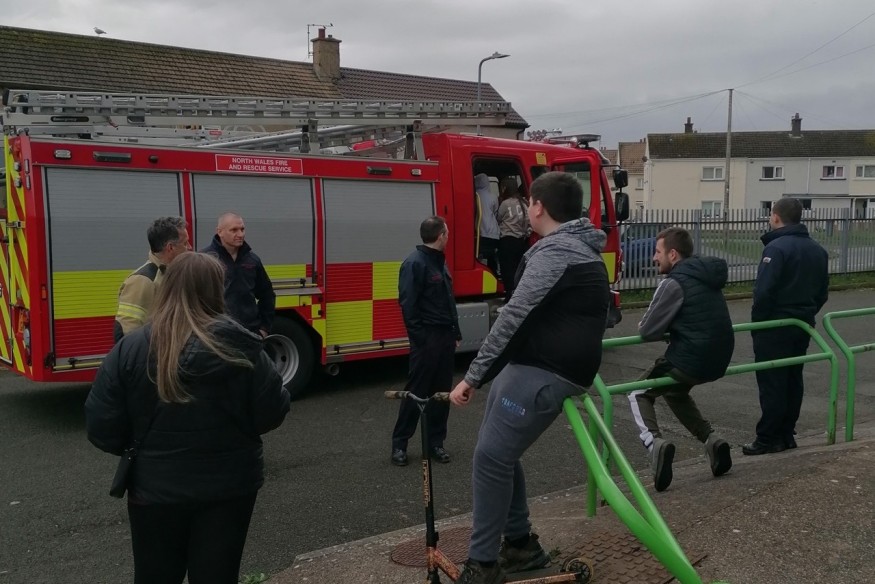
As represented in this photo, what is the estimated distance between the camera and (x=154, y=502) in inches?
108

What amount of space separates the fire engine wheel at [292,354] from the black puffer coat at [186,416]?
524cm

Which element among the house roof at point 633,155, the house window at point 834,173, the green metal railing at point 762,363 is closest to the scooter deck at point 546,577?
the green metal railing at point 762,363

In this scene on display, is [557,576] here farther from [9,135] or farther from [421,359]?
[9,135]

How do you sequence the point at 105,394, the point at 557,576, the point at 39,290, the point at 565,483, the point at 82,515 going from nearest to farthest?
the point at 105,394 → the point at 557,576 → the point at 82,515 → the point at 565,483 → the point at 39,290

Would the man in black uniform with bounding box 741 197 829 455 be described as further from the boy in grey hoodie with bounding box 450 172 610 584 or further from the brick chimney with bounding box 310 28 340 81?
the brick chimney with bounding box 310 28 340 81

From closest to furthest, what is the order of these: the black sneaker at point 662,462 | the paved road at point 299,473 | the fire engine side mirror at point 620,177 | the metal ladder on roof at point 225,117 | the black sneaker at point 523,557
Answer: the black sneaker at point 523,557 → the paved road at point 299,473 → the black sneaker at point 662,462 → the metal ladder on roof at point 225,117 → the fire engine side mirror at point 620,177

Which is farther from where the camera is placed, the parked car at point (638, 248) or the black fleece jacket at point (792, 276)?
the parked car at point (638, 248)

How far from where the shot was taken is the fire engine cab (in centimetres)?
675

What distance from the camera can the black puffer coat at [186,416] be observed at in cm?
267

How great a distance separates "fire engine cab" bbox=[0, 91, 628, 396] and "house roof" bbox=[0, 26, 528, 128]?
41.0 feet

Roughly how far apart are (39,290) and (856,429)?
276 inches

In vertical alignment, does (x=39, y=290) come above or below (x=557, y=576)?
above

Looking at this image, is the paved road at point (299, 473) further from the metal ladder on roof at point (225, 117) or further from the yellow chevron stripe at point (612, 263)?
the metal ladder on roof at point (225, 117)

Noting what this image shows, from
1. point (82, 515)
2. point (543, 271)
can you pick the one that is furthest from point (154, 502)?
point (82, 515)
